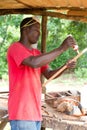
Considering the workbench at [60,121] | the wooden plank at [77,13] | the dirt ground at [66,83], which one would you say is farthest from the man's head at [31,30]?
the dirt ground at [66,83]

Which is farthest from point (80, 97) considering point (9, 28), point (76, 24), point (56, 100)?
point (9, 28)

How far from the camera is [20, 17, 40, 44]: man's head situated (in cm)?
288

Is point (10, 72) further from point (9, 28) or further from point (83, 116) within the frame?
point (9, 28)

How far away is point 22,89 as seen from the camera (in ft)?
9.34

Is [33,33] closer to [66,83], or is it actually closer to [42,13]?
[42,13]

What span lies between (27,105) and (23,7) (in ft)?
5.58

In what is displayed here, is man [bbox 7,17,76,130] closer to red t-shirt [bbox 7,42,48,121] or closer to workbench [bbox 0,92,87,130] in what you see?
red t-shirt [bbox 7,42,48,121]

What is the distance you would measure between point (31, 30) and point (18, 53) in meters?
0.27

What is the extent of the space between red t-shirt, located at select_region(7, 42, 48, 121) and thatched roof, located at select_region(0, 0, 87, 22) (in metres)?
0.96

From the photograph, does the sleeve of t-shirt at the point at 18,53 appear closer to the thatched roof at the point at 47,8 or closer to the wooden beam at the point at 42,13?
the thatched roof at the point at 47,8

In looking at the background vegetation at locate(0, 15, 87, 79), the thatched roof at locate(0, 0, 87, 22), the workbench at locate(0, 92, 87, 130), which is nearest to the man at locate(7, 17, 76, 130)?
the workbench at locate(0, 92, 87, 130)

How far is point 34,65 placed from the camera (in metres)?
2.67

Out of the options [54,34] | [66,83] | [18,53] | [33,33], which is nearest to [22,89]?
[18,53]

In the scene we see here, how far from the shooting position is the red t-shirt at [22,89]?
2815mm
